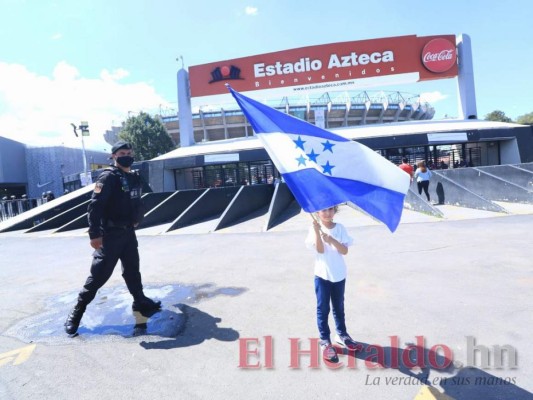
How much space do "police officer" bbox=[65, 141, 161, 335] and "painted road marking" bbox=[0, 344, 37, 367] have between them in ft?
1.22

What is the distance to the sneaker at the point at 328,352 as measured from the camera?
2.66 m

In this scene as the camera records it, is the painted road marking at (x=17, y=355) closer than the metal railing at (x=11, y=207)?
Yes

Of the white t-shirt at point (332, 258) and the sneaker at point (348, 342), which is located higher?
the white t-shirt at point (332, 258)

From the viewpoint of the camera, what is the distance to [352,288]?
431 cm

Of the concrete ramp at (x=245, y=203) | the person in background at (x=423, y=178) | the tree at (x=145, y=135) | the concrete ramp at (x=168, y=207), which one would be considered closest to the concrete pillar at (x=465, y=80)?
the person in background at (x=423, y=178)

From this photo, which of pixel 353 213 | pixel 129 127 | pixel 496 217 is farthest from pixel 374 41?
pixel 129 127

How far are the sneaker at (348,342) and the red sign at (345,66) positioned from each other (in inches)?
771

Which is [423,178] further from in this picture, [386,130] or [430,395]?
[430,395]

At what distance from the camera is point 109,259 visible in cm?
355

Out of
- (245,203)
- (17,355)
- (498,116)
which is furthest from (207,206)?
(498,116)

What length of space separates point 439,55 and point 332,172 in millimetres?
21956

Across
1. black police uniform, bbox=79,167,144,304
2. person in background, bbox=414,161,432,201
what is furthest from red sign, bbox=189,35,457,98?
black police uniform, bbox=79,167,144,304

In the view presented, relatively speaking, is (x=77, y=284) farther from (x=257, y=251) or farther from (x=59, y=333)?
(x=257, y=251)

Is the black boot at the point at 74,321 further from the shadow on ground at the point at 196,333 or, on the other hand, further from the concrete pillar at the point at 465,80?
the concrete pillar at the point at 465,80
